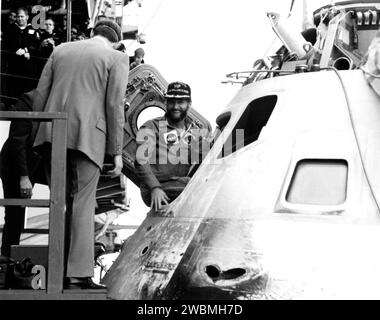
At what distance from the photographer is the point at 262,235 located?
606 cm

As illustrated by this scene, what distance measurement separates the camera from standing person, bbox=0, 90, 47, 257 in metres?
7.03

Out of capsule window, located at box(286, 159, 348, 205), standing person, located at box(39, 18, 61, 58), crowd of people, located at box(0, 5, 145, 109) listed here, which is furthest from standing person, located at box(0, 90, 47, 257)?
standing person, located at box(39, 18, 61, 58)

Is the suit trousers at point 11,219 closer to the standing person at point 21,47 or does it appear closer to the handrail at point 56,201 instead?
the handrail at point 56,201

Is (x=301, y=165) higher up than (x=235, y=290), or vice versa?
(x=301, y=165)

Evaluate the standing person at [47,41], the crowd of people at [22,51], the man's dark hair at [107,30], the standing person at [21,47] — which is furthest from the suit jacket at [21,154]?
the standing person at [47,41]

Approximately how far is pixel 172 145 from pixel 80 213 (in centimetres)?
259

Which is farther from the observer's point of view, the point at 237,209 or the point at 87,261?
the point at 237,209

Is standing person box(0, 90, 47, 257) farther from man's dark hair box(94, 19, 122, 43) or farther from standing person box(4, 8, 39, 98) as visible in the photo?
standing person box(4, 8, 39, 98)

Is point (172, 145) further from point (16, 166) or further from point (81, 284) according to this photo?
point (81, 284)

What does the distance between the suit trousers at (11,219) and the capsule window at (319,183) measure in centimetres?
245

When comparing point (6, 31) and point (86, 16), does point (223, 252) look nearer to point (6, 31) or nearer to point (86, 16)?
point (6, 31)
